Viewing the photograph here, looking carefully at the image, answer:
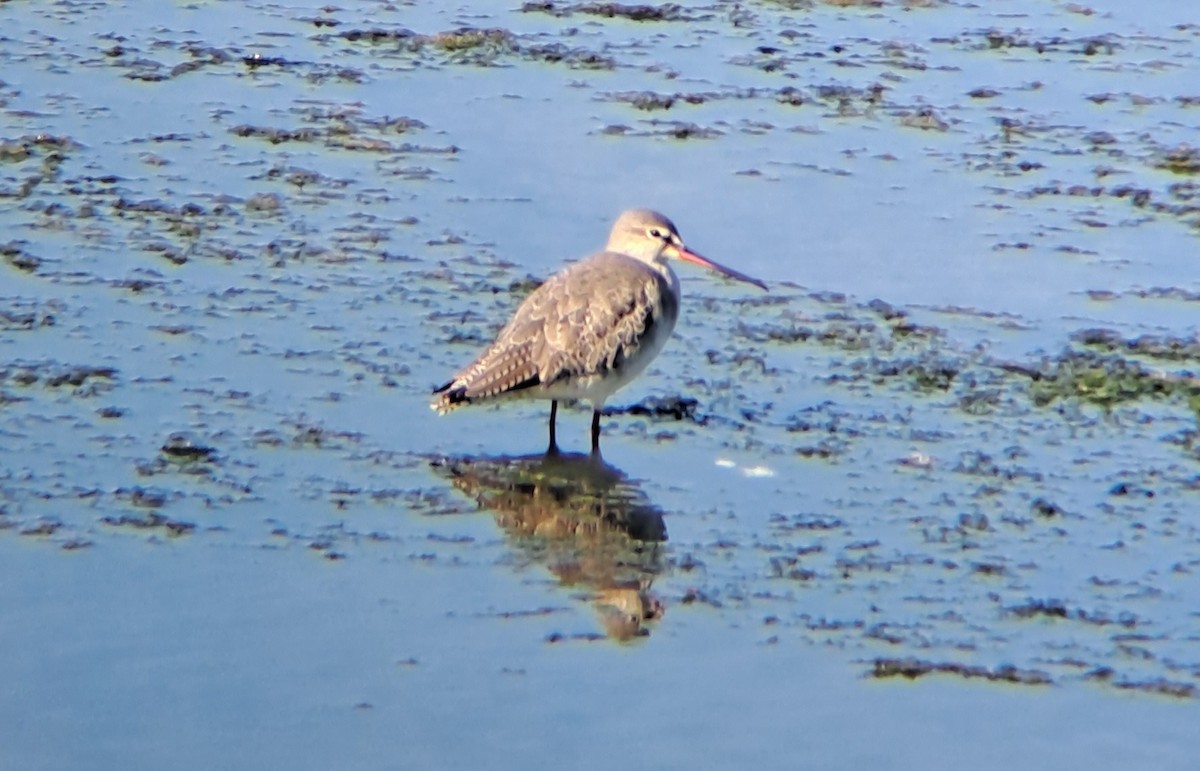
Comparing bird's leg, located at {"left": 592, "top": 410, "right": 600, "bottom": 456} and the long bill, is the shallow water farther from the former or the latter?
the long bill

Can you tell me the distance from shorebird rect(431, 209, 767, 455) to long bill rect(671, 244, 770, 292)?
13 centimetres

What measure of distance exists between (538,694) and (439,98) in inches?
231

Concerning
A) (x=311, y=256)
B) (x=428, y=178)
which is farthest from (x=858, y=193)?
(x=311, y=256)

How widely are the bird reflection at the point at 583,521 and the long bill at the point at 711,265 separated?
45.1 inches

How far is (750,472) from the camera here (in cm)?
729

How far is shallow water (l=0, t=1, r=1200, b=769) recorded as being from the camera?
5699 mm

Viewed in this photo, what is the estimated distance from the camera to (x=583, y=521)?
22.9 ft

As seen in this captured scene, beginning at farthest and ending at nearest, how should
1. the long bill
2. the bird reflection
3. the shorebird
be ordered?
the long bill
the shorebird
the bird reflection

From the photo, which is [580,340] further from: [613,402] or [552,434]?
[613,402]

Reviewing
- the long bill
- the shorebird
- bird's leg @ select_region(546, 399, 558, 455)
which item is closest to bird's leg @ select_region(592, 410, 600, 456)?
the shorebird

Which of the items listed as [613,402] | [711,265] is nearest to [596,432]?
[613,402]

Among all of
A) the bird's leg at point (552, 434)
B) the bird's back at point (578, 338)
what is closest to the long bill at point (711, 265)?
the bird's back at point (578, 338)

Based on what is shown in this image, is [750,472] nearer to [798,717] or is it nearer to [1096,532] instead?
[1096,532]

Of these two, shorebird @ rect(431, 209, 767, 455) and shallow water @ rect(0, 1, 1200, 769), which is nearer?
shallow water @ rect(0, 1, 1200, 769)
